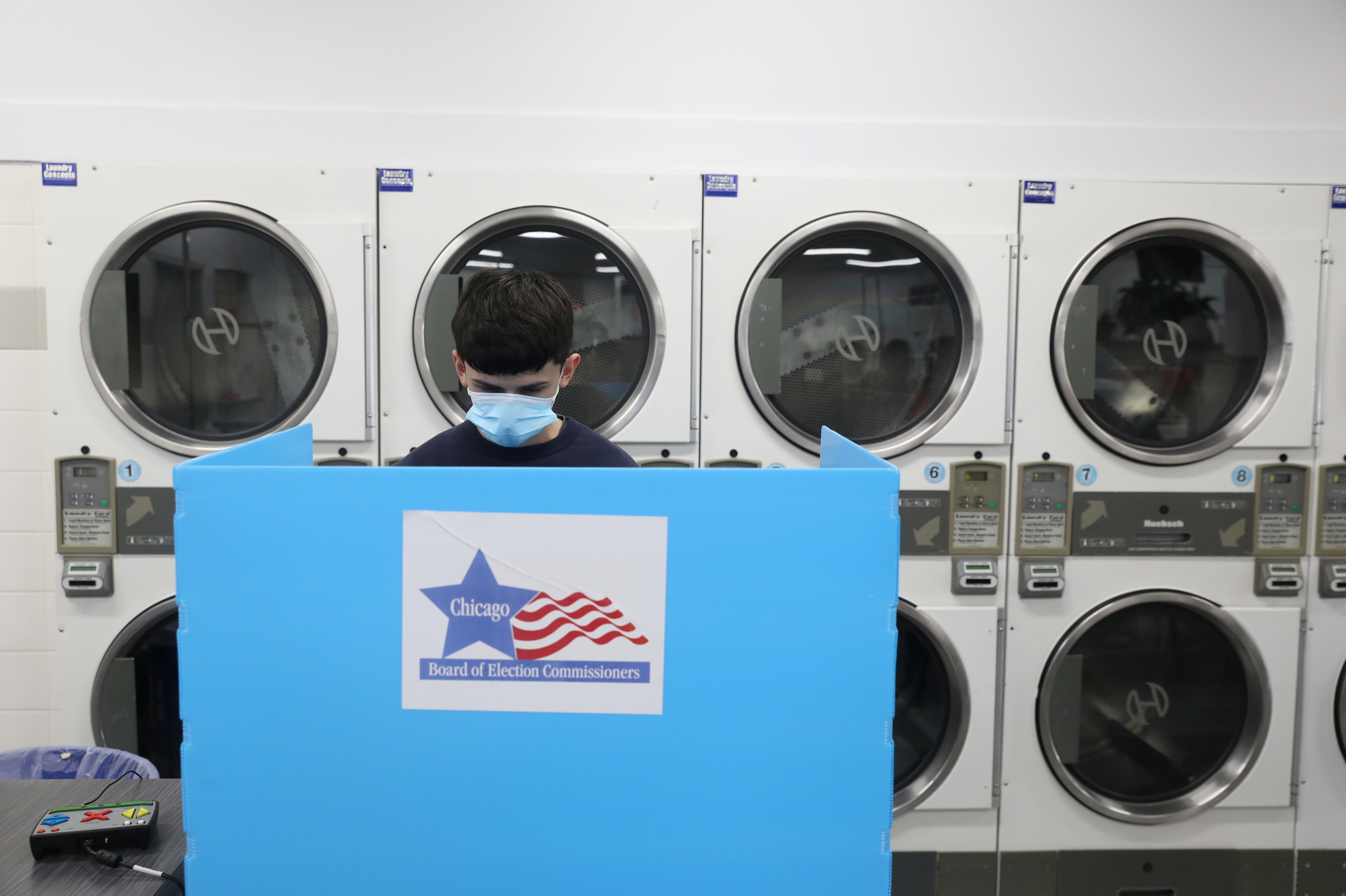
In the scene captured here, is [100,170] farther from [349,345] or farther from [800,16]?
[800,16]

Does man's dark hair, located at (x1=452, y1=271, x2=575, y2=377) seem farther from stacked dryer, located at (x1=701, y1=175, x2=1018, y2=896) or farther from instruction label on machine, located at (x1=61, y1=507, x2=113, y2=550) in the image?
instruction label on machine, located at (x1=61, y1=507, x2=113, y2=550)

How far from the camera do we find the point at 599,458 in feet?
4.73

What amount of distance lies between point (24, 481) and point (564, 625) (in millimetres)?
2517

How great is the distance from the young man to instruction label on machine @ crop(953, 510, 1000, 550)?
54.9 inches

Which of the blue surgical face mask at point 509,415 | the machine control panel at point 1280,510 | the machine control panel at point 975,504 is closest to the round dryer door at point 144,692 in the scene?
the blue surgical face mask at point 509,415

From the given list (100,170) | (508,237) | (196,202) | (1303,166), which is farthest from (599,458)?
(1303,166)

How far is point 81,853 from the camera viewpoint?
43.3 inches

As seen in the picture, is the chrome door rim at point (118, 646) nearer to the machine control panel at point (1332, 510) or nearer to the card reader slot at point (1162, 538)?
the card reader slot at point (1162, 538)

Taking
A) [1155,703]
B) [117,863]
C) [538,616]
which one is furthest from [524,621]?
[1155,703]

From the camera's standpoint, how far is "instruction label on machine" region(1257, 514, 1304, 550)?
8.17 feet

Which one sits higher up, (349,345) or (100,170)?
(100,170)

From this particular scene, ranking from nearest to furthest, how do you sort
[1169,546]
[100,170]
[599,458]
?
1. [599,458]
2. [100,170]
3. [1169,546]

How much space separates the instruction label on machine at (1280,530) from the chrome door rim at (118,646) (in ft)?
10.8

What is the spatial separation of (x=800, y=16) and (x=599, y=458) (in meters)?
1.80
